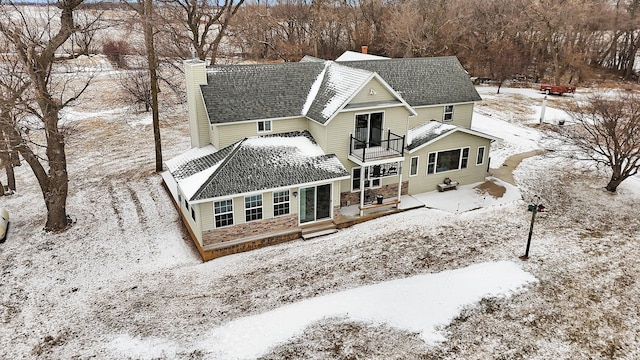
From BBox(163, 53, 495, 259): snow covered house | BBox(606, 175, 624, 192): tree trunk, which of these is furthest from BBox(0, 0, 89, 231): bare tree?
BBox(606, 175, 624, 192): tree trunk

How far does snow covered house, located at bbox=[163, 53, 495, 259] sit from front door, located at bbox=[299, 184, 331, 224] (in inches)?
1.7

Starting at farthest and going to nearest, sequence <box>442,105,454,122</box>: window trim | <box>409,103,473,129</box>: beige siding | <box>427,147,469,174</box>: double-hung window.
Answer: <box>442,105,454,122</box>: window trim, <box>409,103,473,129</box>: beige siding, <box>427,147,469,174</box>: double-hung window

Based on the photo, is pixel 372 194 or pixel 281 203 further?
pixel 372 194

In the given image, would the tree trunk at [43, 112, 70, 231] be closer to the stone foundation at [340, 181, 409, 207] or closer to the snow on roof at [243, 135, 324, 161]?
the snow on roof at [243, 135, 324, 161]

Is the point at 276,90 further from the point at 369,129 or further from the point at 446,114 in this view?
the point at 446,114

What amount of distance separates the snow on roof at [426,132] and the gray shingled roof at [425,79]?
4.07 ft

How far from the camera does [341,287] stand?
14312mm

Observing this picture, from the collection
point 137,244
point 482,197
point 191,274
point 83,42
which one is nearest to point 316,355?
point 191,274

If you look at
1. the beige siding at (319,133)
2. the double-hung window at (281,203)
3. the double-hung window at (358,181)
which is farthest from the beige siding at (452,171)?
the double-hung window at (281,203)

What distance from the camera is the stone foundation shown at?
1992 centimetres

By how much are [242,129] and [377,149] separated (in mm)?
6026

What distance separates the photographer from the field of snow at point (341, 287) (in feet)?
39.3

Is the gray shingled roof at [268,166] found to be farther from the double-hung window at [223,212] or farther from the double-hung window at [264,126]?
the double-hung window at [223,212]

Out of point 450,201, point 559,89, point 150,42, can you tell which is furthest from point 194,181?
point 559,89
